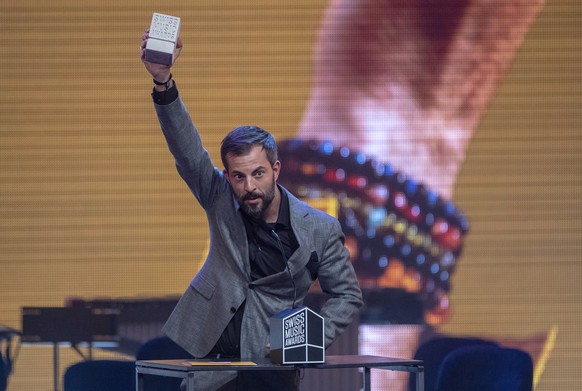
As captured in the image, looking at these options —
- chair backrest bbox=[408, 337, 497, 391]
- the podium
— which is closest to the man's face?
the podium

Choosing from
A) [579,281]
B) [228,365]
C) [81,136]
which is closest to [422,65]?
[579,281]

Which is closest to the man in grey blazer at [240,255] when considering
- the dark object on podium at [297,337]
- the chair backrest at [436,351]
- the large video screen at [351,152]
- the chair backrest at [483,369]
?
the dark object on podium at [297,337]

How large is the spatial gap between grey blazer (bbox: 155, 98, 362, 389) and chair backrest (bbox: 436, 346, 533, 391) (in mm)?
1261

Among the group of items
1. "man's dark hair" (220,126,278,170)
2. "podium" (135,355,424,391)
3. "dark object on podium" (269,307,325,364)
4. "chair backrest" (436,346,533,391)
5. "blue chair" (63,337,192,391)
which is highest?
"man's dark hair" (220,126,278,170)

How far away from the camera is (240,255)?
8.95ft

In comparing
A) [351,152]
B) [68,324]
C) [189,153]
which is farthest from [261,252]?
[68,324]

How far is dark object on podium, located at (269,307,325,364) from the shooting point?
2.50 meters

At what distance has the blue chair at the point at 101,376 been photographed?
170 inches

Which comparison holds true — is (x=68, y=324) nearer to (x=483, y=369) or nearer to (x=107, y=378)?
(x=107, y=378)

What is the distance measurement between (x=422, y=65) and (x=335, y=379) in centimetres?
186

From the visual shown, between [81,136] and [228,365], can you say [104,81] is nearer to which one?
[81,136]

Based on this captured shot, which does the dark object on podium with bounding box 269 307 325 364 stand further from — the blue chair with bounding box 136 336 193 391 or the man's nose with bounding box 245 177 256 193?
the blue chair with bounding box 136 336 193 391

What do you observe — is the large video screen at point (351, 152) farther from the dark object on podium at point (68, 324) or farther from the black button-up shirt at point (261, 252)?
the black button-up shirt at point (261, 252)

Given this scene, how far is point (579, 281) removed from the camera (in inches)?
234
